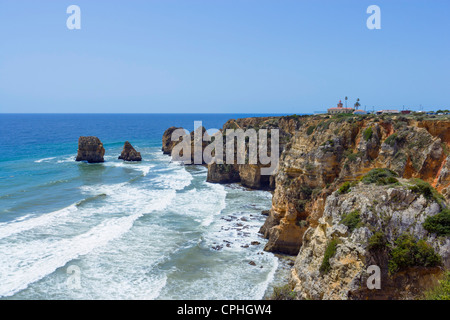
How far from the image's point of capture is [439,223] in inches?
474

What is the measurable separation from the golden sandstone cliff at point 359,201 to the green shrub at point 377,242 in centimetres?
7

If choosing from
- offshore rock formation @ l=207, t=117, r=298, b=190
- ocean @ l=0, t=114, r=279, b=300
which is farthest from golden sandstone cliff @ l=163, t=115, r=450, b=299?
offshore rock formation @ l=207, t=117, r=298, b=190

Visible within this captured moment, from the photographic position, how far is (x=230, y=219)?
36.3 metres

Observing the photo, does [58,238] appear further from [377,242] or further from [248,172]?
[377,242]

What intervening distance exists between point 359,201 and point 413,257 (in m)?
2.70

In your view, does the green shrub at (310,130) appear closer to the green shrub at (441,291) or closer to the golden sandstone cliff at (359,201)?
the golden sandstone cliff at (359,201)

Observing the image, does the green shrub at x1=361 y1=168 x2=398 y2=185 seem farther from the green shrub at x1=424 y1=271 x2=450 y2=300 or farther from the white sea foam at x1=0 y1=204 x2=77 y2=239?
the white sea foam at x1=0 y1=204 x2=77 y2=239

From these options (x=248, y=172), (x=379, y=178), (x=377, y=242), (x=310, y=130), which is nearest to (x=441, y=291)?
(x=377, y=242)

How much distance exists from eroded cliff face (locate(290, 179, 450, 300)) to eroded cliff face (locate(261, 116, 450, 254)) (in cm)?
908

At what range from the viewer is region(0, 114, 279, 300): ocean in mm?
22672

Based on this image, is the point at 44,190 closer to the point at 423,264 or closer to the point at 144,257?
the point at 144,257
